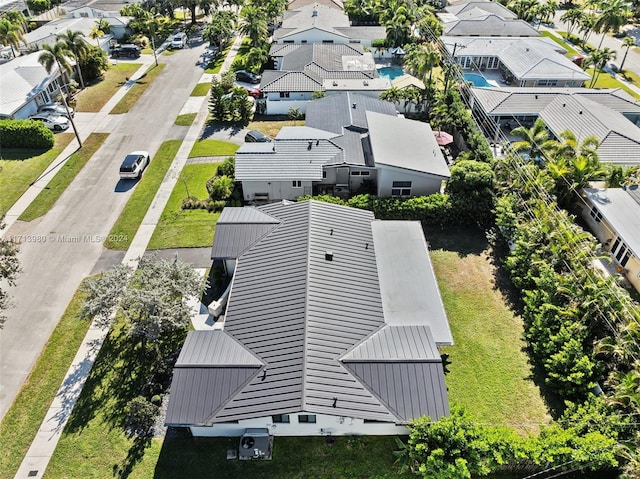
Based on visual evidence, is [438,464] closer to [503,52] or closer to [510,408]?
[510,408]

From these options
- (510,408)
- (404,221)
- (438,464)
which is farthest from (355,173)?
(438,464)

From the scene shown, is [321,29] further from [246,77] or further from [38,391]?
[38,391]

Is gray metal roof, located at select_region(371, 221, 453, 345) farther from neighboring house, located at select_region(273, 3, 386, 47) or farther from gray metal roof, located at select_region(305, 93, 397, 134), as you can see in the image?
neighboring house, located at select_region(273, 3, 386, 47)

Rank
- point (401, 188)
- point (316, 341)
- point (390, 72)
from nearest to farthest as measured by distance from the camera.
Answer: point (316, 341)
point (401, 188)
point (390, 72)

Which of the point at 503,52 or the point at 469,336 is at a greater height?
the point at 503,52

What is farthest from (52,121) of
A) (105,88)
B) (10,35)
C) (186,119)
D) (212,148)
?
(10,35)

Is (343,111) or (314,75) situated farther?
(314,75)
